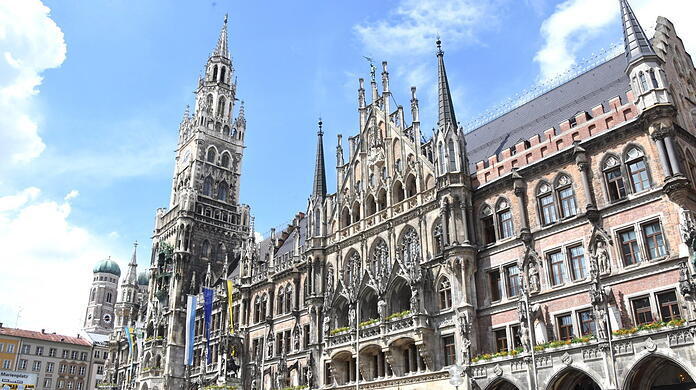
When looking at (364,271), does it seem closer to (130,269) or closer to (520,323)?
(520,323)

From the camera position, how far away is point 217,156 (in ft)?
253

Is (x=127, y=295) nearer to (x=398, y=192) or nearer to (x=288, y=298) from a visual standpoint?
(x=288, y=298)

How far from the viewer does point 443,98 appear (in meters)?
39.2

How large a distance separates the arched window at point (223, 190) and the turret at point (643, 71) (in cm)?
5488

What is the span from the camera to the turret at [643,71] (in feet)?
91.8

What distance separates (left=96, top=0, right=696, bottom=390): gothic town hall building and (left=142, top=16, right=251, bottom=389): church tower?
37.8 ft

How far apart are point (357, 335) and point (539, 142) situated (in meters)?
16.4

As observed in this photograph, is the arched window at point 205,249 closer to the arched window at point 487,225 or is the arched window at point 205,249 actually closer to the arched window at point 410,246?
the arched window at point 410,246

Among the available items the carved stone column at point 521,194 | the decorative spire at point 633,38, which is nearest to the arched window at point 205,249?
the carved stone column at point 521,194

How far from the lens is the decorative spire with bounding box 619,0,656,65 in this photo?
2948 cm

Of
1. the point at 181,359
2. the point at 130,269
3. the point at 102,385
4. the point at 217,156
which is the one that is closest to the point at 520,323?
the point at 181,359

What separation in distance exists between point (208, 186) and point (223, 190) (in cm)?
223

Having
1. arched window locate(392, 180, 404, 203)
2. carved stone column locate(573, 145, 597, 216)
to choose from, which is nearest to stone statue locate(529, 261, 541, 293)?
carved stone column locate(573, 145, 597, 216)

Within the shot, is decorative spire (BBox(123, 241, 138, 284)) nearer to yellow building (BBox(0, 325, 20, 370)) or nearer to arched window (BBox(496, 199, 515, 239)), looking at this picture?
yellow building (BBox(0, 325, 20, 370))
